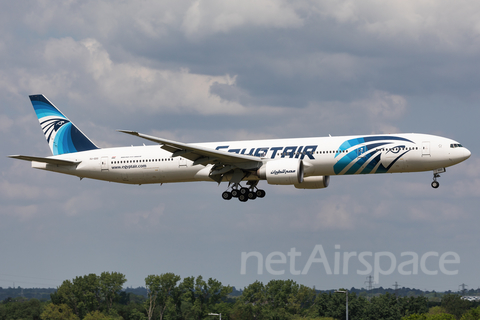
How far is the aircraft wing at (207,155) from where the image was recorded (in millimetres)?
46375

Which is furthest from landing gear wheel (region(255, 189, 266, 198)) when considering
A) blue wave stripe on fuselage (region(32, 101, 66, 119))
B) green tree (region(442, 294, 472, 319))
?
green tree (region(442, 294, 472, 319))

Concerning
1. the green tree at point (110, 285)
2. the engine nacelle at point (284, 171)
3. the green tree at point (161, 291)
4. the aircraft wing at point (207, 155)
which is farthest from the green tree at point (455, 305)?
the aircraft wing at point (207, 155)

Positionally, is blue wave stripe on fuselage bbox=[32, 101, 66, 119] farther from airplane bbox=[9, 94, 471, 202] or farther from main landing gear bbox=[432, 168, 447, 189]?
main landing gear bbox=[432, 168, 447, 189]

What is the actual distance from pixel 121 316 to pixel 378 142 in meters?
118

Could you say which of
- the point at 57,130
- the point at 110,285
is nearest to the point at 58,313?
the point at 110,285

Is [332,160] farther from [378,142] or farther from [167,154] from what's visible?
[167,154]

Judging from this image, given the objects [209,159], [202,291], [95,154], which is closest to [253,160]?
[209,159]

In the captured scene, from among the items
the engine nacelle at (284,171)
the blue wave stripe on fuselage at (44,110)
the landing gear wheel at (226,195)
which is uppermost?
the blue wave stripe on fuselage at (44,110)

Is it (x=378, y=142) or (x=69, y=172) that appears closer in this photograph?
(x=378, y=142)

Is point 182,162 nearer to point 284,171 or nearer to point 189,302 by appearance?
point 284,171

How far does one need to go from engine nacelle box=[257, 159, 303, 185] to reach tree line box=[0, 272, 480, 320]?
9385cm

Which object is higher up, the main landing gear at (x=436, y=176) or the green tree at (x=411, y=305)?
the main landing gear at (x=436, y=176)

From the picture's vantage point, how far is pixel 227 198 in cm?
5222

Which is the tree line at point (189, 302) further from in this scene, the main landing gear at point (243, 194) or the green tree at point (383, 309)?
the main landing gear at point (243, 194)
